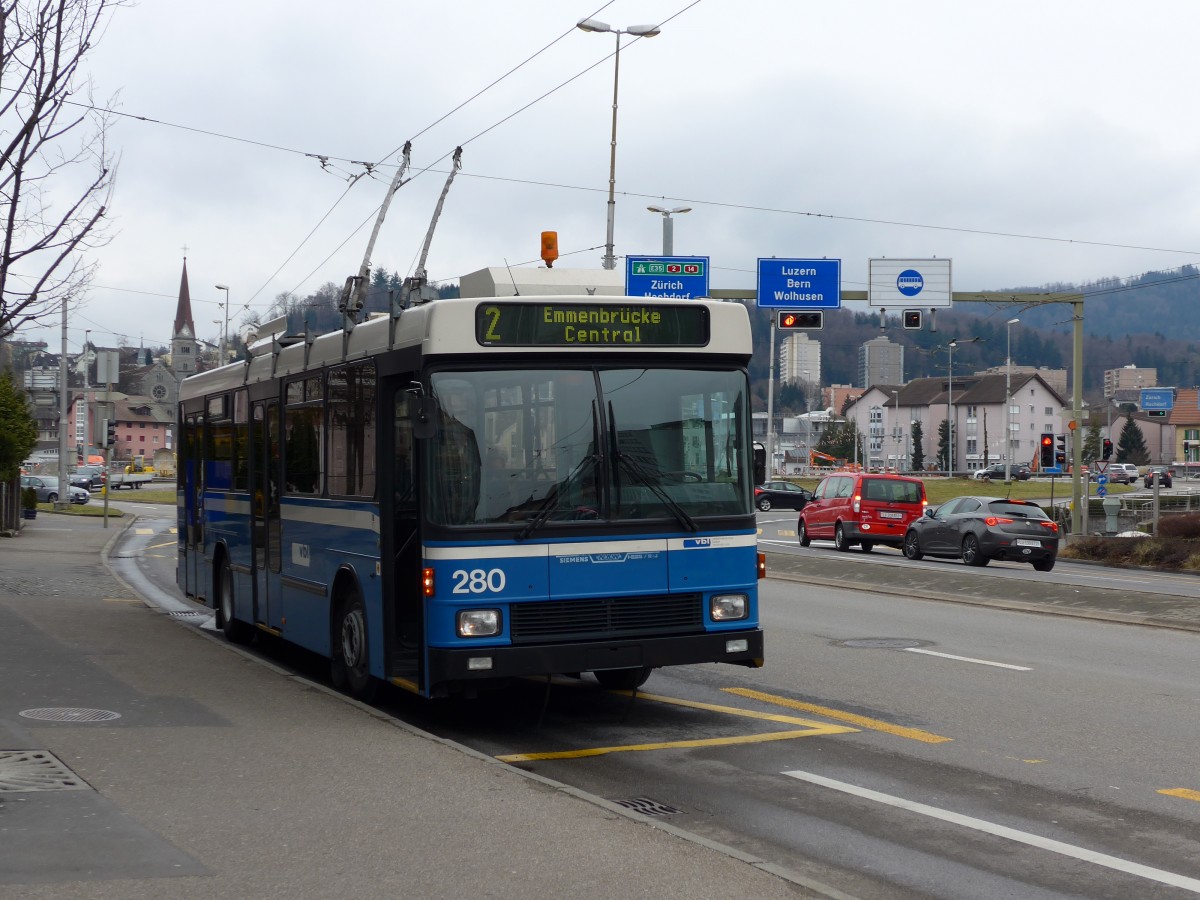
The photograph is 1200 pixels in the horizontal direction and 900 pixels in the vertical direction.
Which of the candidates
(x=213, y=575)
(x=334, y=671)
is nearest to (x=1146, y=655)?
(x=334, y=671)

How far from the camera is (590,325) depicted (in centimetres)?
986

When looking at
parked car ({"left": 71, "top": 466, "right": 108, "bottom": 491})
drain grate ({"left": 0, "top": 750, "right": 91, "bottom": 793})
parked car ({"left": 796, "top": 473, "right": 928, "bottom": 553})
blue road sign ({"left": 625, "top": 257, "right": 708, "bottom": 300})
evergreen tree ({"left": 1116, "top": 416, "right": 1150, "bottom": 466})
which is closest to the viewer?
drain grate ({"left": 0, "top": 750, "right": 91, "bottom": 793})

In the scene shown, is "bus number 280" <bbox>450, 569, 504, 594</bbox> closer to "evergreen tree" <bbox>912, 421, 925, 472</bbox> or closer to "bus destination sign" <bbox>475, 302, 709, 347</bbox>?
"bus destination sign" <bbox>475, 302, 709, 347</bbox>

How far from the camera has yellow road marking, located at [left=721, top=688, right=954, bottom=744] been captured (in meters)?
9.67

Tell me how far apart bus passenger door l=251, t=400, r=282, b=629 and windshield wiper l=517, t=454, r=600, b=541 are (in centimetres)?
417

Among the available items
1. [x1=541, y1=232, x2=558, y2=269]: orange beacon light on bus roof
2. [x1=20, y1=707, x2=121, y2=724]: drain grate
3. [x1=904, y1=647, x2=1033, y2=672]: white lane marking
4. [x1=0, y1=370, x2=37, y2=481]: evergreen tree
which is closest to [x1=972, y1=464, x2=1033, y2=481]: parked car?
[x1=0, y1=370, x2=37, y2=481]: evergreen tree

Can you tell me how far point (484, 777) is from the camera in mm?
7762

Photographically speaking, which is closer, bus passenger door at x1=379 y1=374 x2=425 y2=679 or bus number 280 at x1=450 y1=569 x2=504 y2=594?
bus number 280 at x1=450 y1=569 x2=504 y2=594

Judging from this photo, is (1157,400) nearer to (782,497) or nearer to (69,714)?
(782,497)

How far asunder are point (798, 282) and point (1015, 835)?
106 ft

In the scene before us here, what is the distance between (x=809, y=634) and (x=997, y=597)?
17.3ft

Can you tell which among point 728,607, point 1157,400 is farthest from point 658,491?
point 1157,400

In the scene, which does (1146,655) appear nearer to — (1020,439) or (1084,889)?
(1084,889)

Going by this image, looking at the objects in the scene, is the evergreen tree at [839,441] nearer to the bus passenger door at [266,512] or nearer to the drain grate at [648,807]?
the bus passenger door at [266,512]
